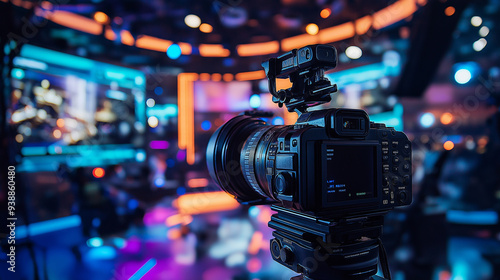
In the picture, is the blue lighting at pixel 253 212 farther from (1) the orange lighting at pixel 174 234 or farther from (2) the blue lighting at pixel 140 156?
(2) the blue lighting at pixel 140 156

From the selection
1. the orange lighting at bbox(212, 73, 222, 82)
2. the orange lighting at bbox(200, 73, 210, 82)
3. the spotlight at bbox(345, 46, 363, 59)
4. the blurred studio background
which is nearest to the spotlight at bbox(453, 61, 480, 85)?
the blurred studio background

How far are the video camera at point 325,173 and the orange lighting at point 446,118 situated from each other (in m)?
2.80

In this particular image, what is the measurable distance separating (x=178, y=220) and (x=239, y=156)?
2.50 m

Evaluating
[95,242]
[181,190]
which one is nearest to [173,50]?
[181,190]

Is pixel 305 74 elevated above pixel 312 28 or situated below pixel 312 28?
below

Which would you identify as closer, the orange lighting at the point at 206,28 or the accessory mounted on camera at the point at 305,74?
the accessory mounted on camera at the point at 305,74

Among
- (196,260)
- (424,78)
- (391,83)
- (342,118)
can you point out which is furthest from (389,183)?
(391,83)

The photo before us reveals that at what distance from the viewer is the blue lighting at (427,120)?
3215mm

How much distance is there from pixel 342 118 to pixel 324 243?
37cm

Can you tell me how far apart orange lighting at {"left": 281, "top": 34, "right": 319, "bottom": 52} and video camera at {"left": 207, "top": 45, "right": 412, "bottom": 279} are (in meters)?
3.34

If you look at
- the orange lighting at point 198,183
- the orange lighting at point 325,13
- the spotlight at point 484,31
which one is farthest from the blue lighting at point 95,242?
the spotlight at point 484,31

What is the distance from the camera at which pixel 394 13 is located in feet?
10.5

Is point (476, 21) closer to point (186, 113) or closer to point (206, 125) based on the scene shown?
Result: point (206, 125)

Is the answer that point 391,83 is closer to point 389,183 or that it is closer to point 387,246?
point 387,246
